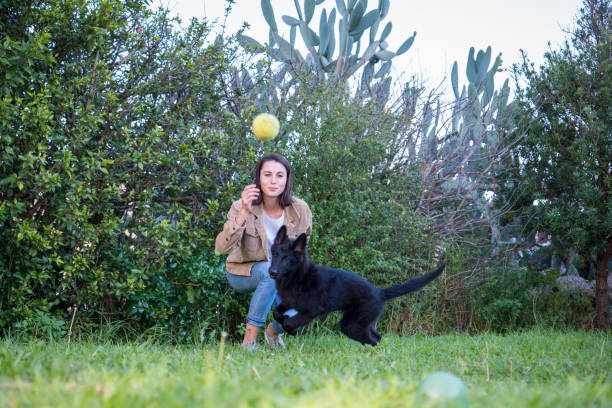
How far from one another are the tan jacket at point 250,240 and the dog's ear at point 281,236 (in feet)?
1.04

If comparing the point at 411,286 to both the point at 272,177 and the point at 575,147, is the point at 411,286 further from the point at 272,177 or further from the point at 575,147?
the point at 575,147

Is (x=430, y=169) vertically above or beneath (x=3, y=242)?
above

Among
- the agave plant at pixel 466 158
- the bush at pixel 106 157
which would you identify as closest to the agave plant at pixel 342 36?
the agave plant at pixel 466 158

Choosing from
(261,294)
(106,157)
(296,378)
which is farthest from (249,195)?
(296,378)

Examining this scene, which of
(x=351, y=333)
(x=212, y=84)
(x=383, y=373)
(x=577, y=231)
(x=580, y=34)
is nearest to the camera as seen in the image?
(x=383, y=373)

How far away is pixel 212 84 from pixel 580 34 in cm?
500

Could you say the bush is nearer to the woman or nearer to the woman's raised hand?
the woman

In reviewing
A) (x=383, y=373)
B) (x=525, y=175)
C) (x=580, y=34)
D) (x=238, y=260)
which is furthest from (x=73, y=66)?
(x=580, y=34)

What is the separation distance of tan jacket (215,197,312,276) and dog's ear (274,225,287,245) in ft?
1.04

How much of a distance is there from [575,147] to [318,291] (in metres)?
4.32

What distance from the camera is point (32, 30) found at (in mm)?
4328

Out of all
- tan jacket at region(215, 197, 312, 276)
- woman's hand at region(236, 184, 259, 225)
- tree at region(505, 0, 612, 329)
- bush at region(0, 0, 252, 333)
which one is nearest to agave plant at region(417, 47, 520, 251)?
tree at region(505, 0, 612, 329)

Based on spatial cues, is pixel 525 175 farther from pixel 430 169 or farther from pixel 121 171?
pixel 121 171

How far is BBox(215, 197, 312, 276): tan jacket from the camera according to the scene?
436cm
